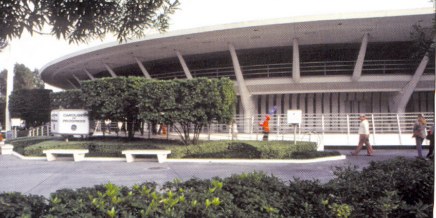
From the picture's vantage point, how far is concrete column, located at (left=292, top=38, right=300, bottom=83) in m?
24.1

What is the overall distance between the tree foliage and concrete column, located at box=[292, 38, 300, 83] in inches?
604

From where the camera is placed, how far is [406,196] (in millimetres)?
4719

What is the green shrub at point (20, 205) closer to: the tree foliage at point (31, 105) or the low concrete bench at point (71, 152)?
the low concrete bench at point (71, 152)

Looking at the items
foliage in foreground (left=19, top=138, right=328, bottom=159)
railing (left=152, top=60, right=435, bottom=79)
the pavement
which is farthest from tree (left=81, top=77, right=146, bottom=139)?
railing (left=152, top=60, right=435, bottom=79)

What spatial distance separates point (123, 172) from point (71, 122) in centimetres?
780

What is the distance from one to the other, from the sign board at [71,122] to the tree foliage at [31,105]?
8109 mm

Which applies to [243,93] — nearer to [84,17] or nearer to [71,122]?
[71,122]

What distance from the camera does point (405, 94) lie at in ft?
84.1

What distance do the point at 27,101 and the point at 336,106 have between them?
66.7ft

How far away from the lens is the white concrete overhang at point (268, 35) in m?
20.8

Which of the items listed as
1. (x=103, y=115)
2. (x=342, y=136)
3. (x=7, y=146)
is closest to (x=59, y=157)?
(x=103, y=115)

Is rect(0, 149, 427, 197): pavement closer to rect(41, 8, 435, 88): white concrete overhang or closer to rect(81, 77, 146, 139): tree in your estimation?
rect(81, 77, 146, 139): tree

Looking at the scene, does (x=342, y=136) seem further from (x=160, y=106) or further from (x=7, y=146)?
(x=7, y=146)

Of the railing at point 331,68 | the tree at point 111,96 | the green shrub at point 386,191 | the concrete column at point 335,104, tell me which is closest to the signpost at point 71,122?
the tree at point 111,96
